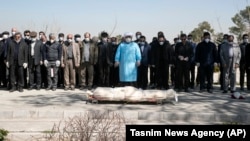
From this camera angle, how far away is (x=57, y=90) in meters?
13.4

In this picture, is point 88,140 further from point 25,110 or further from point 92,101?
point 92,101

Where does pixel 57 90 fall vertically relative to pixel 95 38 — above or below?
below

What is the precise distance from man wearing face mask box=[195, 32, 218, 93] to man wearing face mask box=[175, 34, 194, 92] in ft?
0.94

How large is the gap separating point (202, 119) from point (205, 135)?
13.9 ft

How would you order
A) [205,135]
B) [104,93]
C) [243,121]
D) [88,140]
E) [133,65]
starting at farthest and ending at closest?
[133,65] < [104,93] < [243,121] < [88,140] < [205,135]

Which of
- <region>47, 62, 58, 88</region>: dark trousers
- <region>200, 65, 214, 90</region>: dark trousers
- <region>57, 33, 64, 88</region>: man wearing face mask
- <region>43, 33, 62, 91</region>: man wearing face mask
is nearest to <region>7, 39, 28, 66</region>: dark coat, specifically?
<region>43, 33, 62, 91</region>: man wearing face mask

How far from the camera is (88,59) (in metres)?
13.6

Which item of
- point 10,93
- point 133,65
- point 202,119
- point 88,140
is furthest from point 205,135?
point 10,93

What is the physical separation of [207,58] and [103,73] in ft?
11.8

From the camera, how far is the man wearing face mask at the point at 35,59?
1316 centimetres

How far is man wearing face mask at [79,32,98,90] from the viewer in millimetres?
13555

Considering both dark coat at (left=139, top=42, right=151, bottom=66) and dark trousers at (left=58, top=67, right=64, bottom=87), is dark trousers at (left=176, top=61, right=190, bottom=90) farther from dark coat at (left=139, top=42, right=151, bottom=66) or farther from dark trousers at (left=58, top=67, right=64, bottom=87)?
dark trousers at (left=58, top=67, right=64, bottom=87)

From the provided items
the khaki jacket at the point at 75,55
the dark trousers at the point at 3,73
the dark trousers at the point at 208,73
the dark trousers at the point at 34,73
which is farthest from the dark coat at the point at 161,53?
the dark trousers at the point at 3,73

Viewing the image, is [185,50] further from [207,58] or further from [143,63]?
[143,63]
